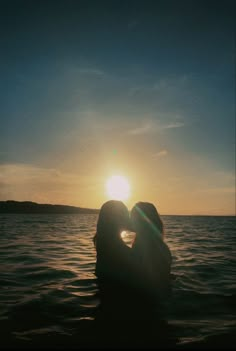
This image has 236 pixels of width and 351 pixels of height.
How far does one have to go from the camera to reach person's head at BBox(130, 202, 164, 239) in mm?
6066

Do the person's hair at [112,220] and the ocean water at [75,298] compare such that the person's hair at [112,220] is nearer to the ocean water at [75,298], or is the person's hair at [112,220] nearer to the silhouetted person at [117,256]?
the silhouetted person at [117,256]

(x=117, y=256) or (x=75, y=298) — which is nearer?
(x=117, y=256)

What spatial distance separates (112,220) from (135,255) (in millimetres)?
853

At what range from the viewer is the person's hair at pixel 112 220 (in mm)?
6047

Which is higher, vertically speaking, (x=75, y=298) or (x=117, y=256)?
(x=117, y=256)

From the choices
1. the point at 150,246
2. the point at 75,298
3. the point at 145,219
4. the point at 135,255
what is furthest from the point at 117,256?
the point at 75,298

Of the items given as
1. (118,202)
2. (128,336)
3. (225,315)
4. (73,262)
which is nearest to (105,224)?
(118,202)

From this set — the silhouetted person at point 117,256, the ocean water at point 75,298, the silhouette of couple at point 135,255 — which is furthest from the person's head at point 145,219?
the ocean water at point 75,298

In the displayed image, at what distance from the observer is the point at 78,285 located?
7.99m

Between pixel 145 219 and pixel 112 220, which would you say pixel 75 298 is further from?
pixel 145 219

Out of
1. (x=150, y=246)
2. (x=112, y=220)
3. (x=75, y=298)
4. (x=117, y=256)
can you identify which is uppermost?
(x=112, y=220)

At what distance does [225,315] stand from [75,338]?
315 cm

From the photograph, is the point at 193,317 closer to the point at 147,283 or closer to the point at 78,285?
the point at 147,283

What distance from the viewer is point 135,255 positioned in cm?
606
